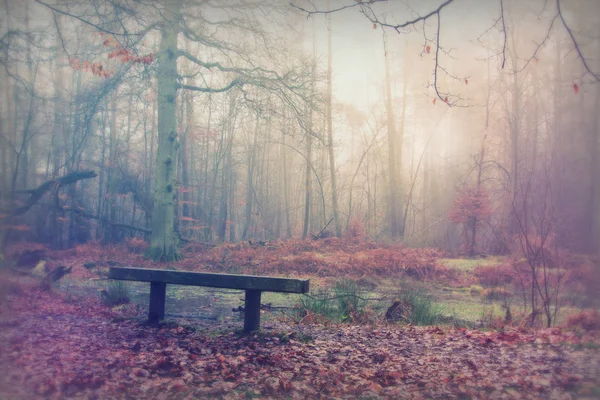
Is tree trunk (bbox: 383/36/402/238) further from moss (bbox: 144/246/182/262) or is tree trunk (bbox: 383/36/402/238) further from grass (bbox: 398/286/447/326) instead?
grass (bbox: 398/286/447/326)

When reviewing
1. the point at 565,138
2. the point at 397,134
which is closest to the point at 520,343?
the point at 565,138

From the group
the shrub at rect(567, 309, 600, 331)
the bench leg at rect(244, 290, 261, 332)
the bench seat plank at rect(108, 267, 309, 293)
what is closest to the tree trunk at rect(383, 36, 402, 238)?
the shrub at rect(567, 309, 600, 331)

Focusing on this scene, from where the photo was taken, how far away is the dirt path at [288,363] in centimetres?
311

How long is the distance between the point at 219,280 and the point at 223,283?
0.07 metres

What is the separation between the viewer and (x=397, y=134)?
22750 millimetres

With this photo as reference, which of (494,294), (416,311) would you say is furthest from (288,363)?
(494,294)

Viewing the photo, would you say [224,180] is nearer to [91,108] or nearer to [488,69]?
[91,108]

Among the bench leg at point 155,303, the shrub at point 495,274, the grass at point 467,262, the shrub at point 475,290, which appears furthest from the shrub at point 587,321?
the grass at point 467,262

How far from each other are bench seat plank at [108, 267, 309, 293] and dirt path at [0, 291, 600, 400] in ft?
1.89

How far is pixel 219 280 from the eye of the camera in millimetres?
4703

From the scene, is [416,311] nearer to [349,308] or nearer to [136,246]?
[349,308]

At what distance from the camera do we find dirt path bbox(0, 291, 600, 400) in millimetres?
3113

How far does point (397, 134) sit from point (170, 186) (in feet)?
46.6

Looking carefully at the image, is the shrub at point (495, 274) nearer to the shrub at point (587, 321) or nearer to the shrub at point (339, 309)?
the shrub at point (587, 321)
